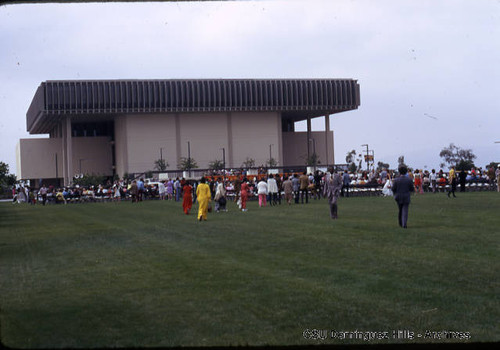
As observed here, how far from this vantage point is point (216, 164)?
326 ft

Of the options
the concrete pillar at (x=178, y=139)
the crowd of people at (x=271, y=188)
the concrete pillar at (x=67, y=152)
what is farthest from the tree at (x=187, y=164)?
the crowd of people at (x=271, y=188)

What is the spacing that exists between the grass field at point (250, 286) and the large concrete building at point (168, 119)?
7777cm

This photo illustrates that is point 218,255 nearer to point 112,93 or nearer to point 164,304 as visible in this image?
point 164,304

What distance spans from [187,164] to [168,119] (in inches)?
296

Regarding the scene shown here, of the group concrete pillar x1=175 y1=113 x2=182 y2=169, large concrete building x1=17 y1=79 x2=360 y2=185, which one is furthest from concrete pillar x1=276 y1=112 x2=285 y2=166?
concrete pillar x1=175 y1=113 x2=182 y2=169

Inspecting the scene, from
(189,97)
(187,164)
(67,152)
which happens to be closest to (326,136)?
(189,97)

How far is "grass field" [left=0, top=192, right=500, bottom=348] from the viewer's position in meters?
8.02

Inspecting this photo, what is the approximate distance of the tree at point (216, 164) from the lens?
99250 mm

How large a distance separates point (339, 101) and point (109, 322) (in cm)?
9597

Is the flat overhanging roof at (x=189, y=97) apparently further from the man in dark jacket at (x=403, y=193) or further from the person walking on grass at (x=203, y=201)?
the man in dark jacket at (x=403, y=193)

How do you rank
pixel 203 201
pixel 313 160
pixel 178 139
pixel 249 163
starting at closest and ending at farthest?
pixel 203 201 → pixel 249 163 → pixel 178 139 → pixel 313 160

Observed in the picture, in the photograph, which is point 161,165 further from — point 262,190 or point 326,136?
point 262,190

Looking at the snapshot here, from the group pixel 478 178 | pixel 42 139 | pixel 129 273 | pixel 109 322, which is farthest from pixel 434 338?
pixel 42 139

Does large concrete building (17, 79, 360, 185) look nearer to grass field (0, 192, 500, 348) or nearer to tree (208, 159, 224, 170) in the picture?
tree (208, 159, 224, 170)
